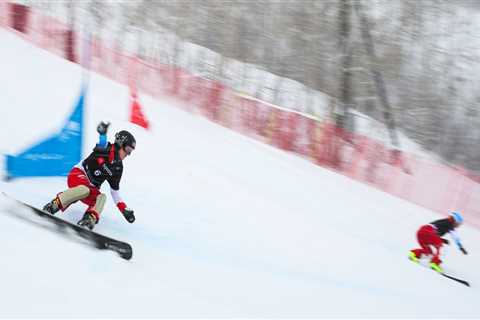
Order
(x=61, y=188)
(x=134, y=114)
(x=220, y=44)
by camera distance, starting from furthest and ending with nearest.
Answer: (x=220, y=44), (x=134, y=114), (x=61, y=188)

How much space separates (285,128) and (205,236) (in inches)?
362

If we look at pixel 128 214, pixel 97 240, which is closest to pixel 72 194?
pixel 128 214

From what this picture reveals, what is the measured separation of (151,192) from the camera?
8.05 metres

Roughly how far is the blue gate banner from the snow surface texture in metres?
0.17

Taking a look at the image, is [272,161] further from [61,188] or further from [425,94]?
[425,94]

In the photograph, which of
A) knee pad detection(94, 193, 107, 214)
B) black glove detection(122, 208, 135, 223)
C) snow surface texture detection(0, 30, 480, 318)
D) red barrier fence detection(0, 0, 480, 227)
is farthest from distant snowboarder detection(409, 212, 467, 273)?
knee pad detection(94, 193, 107, 214)

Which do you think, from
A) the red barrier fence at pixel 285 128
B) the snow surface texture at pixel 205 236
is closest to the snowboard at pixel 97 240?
the snow surface texture at pixel 205 236

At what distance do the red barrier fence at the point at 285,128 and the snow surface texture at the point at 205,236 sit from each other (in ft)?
1.73

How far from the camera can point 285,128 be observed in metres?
15.8

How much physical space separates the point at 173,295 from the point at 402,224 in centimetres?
875

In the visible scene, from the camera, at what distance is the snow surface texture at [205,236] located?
460 cm

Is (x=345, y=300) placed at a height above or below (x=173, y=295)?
below

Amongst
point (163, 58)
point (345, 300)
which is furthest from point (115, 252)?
point (163, 58)

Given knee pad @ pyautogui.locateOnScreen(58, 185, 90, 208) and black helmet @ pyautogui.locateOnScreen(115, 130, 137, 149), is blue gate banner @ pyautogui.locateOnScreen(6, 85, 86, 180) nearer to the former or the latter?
knee pad @ pyautogui.locateOnScreen(58, 185, 90, 208)
